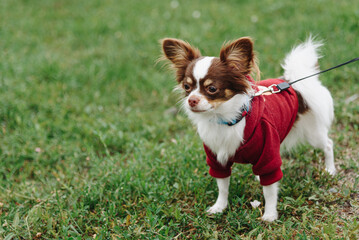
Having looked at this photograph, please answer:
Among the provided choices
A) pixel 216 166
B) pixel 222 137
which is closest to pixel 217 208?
pixel 216 166

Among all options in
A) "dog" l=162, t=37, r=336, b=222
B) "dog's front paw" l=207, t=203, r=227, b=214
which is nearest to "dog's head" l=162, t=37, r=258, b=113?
"dog" l=162, t=37, r=336, b=222

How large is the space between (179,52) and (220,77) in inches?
16.3

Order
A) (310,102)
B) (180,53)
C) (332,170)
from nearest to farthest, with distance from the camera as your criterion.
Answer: (180,53) → (310,102) → (332,170)

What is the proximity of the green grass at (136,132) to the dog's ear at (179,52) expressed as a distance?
3.42 feet

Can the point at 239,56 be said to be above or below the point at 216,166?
above

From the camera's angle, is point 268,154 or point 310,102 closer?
point 268,154

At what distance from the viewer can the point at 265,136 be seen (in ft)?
7.61

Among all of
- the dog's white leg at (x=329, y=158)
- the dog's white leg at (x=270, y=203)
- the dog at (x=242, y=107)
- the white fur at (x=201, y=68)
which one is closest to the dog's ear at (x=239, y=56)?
the dog at (x=242, y=107)

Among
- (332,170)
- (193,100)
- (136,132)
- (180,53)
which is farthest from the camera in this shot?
(136,132)

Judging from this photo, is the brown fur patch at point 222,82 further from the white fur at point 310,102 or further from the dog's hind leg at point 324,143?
the dog's hind leg at point 324,143

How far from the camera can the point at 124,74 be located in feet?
16.9

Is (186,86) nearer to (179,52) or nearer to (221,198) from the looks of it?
(179,52)

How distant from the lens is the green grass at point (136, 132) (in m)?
2.64

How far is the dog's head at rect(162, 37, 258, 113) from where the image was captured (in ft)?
7.19
